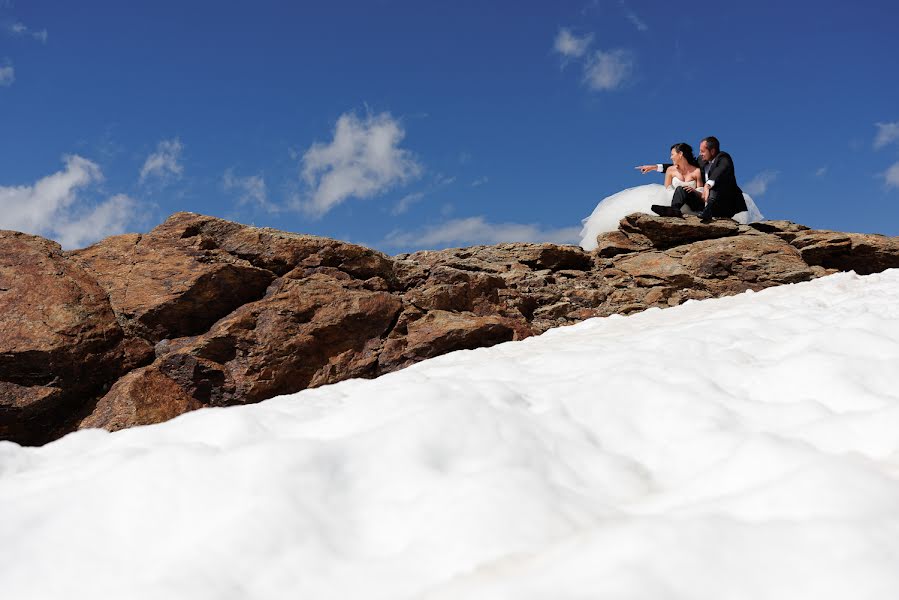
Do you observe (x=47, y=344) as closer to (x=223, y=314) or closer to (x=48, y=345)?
(x=48, y=345)

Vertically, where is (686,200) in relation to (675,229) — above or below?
above

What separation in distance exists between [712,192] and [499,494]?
10.9 meters

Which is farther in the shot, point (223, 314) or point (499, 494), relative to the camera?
point (223, 314)

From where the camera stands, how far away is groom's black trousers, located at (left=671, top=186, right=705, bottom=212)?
1184cm

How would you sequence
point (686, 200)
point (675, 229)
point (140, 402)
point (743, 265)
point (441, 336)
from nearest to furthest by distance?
1. point (140, 402)
2. point (441, 336)
3. point (743, 265)
4. point (675, 229)
5. point (686, 200)

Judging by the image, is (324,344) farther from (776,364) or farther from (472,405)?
(776,364)

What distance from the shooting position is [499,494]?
2.41 meters

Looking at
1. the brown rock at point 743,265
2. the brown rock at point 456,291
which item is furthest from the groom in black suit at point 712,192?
the brown rock at point 456,291

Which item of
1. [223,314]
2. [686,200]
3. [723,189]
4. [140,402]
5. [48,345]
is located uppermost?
[723,189]

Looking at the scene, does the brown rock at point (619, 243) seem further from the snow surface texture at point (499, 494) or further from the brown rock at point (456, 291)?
the snow surface texture at point (499, 494)

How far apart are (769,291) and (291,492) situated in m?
8.52

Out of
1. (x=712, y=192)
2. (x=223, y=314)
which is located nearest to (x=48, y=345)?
(x=223, y=314)

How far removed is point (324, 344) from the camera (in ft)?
24.2

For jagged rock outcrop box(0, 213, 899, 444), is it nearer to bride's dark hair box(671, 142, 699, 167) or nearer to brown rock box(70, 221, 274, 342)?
brown rock box(70, 221, 274, 342)
